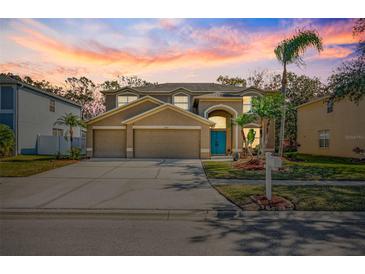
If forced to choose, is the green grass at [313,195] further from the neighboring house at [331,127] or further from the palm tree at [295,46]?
the neighboring house at [331,127]

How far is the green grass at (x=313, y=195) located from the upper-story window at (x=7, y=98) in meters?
20.0

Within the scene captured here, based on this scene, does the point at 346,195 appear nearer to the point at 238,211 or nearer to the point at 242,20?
the point at 238,211

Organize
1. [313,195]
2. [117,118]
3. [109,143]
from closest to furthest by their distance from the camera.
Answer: [313,195], [109,143], [117,118]

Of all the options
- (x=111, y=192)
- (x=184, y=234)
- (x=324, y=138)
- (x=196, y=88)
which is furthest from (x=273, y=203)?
(x=196, y=88)

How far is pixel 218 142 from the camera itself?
23234mm

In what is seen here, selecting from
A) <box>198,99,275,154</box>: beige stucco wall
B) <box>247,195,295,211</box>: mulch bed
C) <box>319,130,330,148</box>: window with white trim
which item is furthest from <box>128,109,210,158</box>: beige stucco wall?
<box>247,195,295,211</box>: mulch bed

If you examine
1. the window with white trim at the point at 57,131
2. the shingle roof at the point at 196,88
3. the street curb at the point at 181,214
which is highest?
the shingle roof at the point at 196,88

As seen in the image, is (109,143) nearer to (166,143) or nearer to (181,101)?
(166,143)

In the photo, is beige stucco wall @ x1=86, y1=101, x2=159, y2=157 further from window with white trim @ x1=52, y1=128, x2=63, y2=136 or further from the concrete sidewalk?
the concrete sidewalk

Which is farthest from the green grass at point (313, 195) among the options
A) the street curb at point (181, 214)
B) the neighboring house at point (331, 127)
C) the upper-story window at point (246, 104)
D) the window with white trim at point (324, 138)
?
the window with white trim at point (324, 138)

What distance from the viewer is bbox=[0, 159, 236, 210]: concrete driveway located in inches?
266

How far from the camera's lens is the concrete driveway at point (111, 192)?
6.77 meters

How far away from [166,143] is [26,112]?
12809 mm
